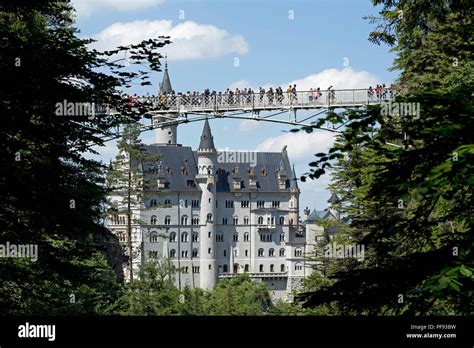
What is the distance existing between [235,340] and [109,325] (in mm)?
1398

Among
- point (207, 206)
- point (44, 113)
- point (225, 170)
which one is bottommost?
point (44, 113)

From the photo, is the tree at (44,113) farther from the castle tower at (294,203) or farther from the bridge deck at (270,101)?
the castle tower at (294,203)

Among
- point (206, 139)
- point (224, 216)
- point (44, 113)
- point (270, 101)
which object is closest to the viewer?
point (44, 113)

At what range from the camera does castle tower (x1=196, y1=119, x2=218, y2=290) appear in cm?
14162

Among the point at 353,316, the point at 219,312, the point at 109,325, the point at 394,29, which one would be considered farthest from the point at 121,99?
the point at 219,312

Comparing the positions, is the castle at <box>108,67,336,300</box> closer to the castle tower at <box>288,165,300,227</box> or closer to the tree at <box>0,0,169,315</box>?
the castle tower at <box>288,165,300,227</box>

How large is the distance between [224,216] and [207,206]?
4212 millimetres

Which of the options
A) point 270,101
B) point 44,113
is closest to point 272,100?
point 270,101

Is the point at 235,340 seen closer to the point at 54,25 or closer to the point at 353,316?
the point at 353,316

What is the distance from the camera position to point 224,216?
490ft

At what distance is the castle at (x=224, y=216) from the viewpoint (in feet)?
465

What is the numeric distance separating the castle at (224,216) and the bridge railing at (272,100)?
8285cm

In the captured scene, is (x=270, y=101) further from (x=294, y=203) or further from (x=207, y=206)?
(x=294, y=203)

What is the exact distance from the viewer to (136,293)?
171 ft
